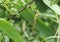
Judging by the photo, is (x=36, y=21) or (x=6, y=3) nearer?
(x=6, y=3)

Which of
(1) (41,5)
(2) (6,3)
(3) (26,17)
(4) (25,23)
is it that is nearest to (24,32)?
(4) (25,23)

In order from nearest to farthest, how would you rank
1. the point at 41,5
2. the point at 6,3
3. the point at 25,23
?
1. the point at 6,3
2. the point at 41,5
3. the point at 25,23

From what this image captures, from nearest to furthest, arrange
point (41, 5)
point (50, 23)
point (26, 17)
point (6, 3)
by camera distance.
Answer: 1. point (6, 3)
2. point (41, 5)
3. point (26, 17)
4. point (50, 23)

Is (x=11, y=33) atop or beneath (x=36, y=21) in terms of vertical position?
beneath

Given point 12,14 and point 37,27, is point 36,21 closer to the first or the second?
point 37,27

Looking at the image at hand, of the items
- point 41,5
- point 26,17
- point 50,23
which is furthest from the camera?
point 50,23

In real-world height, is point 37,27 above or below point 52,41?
above

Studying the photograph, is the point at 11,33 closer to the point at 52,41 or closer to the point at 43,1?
the point at 43,1

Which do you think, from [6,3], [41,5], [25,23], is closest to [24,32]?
[25,23]

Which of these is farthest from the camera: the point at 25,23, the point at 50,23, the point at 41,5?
the point at 50,23
